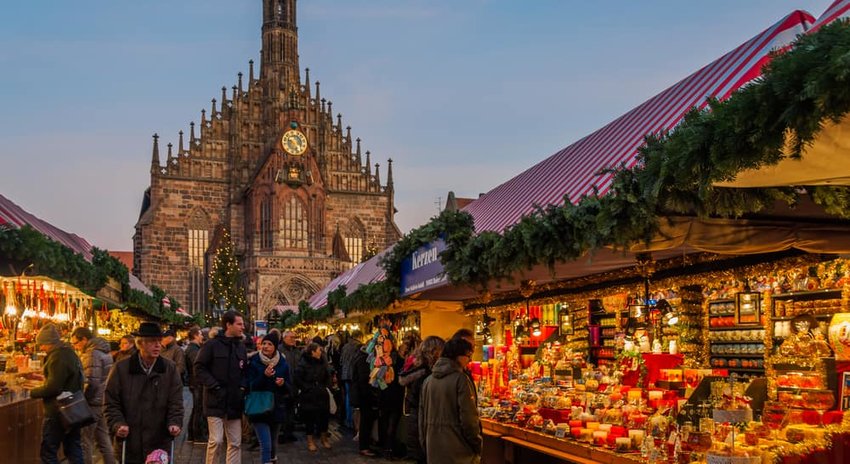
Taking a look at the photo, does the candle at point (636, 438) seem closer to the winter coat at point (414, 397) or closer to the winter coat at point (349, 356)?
the winter coat at point (414, 397)

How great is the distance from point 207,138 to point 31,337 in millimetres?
42370

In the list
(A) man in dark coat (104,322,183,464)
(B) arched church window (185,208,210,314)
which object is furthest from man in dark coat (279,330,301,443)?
(B) arched church window (185,208,210,314)

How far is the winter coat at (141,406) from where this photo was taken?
705cm

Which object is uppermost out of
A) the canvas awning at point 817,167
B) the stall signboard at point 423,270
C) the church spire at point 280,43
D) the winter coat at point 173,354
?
the church spire at point 280,43

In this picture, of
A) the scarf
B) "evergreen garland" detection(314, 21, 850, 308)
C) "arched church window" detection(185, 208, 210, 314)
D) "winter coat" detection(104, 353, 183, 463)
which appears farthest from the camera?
"arched church window" detection(185, 208, 210, 314)

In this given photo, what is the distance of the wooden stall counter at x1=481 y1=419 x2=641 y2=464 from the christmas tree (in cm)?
3941

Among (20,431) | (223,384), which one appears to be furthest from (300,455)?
(20,431)

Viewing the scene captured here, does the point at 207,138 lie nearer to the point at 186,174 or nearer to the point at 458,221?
the point at 186,174

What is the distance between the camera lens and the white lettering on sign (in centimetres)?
964

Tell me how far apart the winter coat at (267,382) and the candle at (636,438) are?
12.7 ft

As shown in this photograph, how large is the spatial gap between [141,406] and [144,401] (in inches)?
1.7

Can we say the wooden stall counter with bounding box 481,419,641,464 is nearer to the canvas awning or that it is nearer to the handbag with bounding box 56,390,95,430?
the canvas awning

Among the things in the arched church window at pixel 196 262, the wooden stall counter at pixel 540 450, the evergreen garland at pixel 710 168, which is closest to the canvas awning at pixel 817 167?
the evergreen garland at pixel 710 168

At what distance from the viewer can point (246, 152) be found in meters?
54.1
